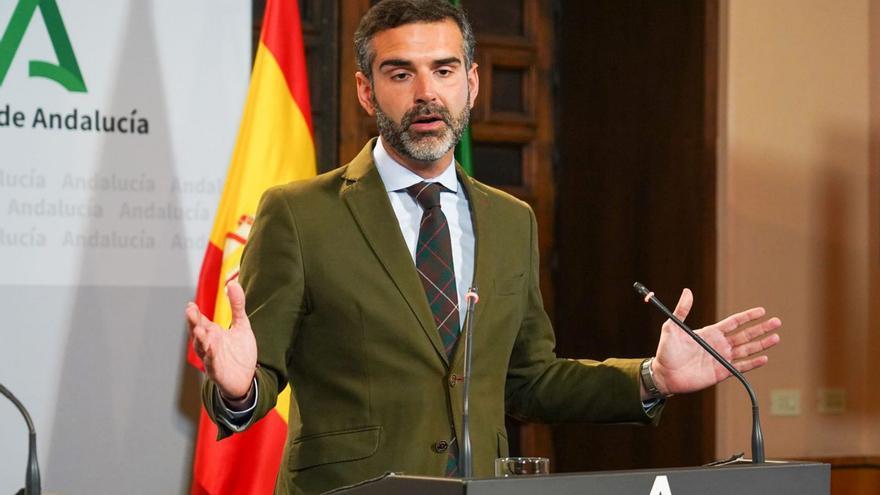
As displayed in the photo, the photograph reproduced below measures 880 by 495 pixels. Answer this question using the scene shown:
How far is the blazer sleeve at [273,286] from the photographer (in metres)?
2.15

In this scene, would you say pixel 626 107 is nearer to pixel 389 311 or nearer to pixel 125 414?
pixel 125 414

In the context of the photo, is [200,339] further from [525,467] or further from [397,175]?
[397,175]

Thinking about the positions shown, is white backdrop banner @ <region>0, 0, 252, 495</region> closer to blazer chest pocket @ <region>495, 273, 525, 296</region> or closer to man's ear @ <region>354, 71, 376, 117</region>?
man's ear @ <region>354, 71, 376, 117</region>

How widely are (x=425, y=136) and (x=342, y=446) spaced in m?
0.56

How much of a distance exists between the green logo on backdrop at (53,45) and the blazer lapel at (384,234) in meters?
1.68

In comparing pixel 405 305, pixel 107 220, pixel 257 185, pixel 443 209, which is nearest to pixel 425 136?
pixel 443 209

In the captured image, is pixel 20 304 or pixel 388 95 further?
pixel 20 304

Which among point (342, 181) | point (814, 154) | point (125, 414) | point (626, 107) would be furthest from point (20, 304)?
point (814, 154)

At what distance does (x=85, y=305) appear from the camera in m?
3.76

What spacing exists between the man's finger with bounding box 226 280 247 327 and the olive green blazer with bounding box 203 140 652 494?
0.66ft

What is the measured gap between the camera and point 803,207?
14.6 feet

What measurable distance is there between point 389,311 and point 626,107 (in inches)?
104

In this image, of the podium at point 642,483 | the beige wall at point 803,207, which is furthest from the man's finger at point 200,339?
the beige wall at point 803,207

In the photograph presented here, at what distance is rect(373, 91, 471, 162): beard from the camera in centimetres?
229
